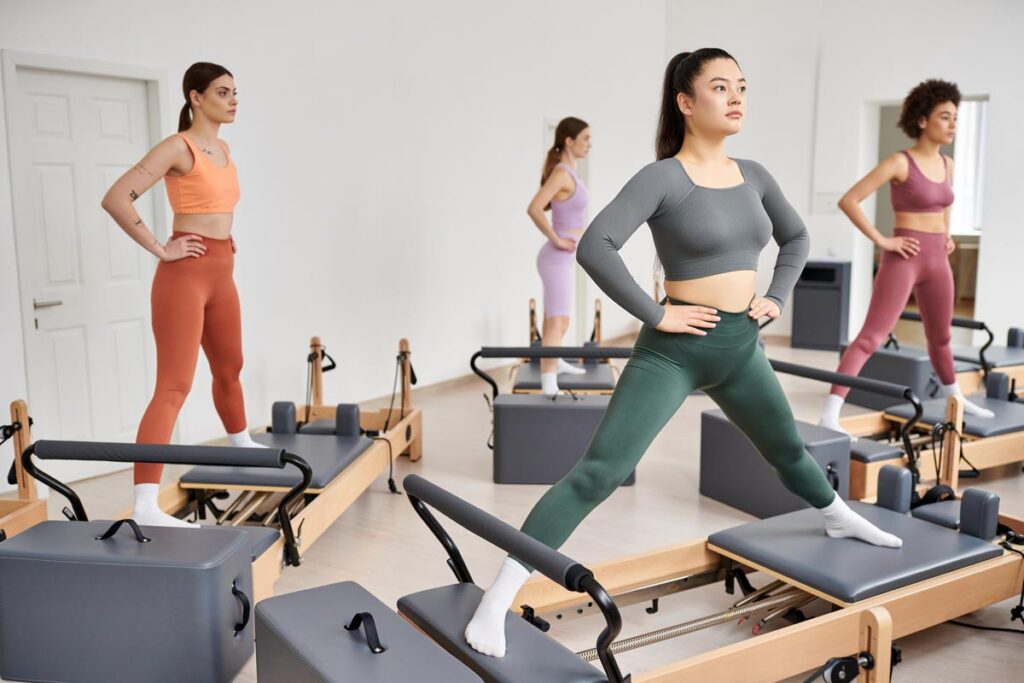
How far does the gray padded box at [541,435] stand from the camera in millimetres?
4422

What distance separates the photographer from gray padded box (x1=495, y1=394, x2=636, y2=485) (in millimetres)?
4422

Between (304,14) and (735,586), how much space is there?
398 centimetres

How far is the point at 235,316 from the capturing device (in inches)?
141

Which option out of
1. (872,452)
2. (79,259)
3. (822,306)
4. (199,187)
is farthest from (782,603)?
(822,306)

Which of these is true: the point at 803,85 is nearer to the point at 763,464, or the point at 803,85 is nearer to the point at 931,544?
the point at 763,464

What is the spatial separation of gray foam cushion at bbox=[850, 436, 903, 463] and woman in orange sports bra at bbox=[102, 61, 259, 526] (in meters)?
2.45

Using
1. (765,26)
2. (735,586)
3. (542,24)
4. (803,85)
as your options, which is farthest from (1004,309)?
(735,586)

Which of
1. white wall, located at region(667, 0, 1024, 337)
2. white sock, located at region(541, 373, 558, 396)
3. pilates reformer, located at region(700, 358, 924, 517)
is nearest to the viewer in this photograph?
pilates reformer, located at region(700, 358, 924, 517)

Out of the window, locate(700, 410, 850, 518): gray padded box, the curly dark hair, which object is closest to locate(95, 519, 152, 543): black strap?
locate(700, 410, 850, 518): gray padded box

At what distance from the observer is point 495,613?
220 cm

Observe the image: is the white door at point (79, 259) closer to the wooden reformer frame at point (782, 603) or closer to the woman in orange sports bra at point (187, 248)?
the woman in orange sports bra at point (187, 248)

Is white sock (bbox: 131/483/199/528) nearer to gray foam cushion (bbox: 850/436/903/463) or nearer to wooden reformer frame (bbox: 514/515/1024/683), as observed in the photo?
wooden reformer frame (bbox: 514/515/1024/683)

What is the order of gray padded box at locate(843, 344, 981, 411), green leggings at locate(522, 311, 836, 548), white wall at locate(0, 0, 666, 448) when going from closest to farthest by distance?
green leggings at locate(522, 311, 836, 548), white wall at locate(0, 0, 666, 448), gray padded box at locate(843, 344, 981, 411)

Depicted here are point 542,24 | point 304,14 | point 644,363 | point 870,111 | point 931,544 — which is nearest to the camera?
point 644,363
